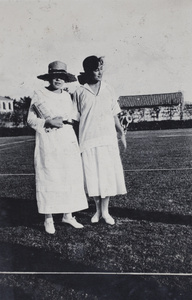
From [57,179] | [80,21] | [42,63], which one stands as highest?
[80,21]

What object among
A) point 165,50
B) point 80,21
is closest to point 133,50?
point 165,50

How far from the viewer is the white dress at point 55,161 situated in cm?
347

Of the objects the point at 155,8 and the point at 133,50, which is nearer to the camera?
the point at 155,8

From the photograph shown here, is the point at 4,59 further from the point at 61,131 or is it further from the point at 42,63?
the point at 61,131

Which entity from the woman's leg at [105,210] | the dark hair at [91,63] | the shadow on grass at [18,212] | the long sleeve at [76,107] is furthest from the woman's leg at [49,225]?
the dark hair at [91,63]

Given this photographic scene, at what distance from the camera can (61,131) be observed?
349 cm

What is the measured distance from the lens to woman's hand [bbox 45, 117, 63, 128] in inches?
133

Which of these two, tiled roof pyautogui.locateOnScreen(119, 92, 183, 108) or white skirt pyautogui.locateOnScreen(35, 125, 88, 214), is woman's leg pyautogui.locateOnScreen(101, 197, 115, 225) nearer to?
Answer: white skirt pyautogui.locateOnScreen(35, 125, 88, 214)

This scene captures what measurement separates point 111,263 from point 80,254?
301 millimetres

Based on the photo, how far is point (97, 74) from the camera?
139 inches

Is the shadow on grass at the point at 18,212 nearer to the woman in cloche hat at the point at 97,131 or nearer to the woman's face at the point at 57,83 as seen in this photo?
the woman in cloche hat at the point at 97,131

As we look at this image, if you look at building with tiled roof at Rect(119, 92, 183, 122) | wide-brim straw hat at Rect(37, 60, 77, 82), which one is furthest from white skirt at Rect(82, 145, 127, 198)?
building with tiled roof at Rect(119, 92, 183, 122)

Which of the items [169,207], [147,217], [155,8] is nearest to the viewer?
[155,8]

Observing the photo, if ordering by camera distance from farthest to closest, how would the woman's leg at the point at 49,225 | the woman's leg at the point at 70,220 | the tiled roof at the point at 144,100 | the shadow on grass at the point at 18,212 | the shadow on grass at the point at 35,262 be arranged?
1. the tiled roof at the point at 144,100
2. the shadow on grass at the point at 18,212
3. the woman's leg at the point at 70,220
4. the woman's leg at the point at 49,225
5. the shadow on grass at the point at 35,262
